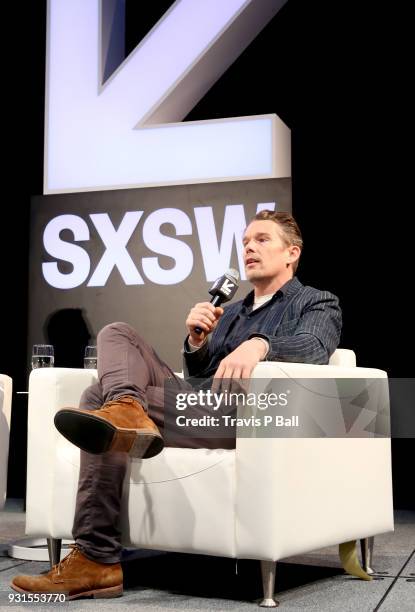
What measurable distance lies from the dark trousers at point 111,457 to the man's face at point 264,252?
64 cm

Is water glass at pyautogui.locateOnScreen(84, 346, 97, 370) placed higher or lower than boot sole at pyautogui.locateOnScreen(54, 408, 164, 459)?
higher

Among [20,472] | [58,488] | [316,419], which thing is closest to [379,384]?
[316,419]

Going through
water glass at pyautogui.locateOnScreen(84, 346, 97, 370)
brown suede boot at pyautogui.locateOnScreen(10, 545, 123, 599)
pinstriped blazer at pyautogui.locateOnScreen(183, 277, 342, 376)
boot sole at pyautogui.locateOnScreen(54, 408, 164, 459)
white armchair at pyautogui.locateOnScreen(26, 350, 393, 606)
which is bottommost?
brown suede boot at pyautogui.locateOnScreen(10, 545, 123, 599)

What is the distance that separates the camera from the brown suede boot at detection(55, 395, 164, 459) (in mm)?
1789

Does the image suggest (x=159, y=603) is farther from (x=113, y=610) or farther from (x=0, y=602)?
(x=0, y=602)

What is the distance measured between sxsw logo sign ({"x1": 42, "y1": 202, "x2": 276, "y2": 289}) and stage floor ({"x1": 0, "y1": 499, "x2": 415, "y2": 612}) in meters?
1.53

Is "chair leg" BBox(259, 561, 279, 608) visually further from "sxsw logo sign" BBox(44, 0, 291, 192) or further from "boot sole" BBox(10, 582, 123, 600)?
"sxsw logo sign" BBox(44, 0, 291, 192)

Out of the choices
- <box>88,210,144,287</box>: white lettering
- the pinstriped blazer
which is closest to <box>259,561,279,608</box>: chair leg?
the pinstriped blazer

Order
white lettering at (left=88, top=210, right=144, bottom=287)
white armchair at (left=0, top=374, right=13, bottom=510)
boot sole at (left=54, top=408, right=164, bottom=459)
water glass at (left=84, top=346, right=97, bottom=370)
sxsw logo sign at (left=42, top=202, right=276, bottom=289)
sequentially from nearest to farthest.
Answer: boot sole at (left=54, top=408, right=164, bottom=459) → white armchair at (left=0, top=374, right=13, bottom=510) → water glass at (left=84, top=346, right=97, bottom=370) → sxsw logo sign at (left=42, top=202, right=276, bottom=289) → white lettering at (left=88, top=210, right=144, bottom=287)

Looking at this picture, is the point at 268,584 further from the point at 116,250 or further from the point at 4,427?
the point at 116,250

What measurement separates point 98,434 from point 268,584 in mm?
576

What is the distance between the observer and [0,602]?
1923 mm

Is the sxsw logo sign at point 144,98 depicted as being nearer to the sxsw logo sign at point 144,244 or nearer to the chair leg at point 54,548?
the sxsw logo sign at point 144,244

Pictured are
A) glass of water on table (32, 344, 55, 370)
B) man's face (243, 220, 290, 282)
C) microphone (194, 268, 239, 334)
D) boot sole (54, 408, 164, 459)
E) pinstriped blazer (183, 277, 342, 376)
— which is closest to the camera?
boot sole (54, 408, 164, 459)
